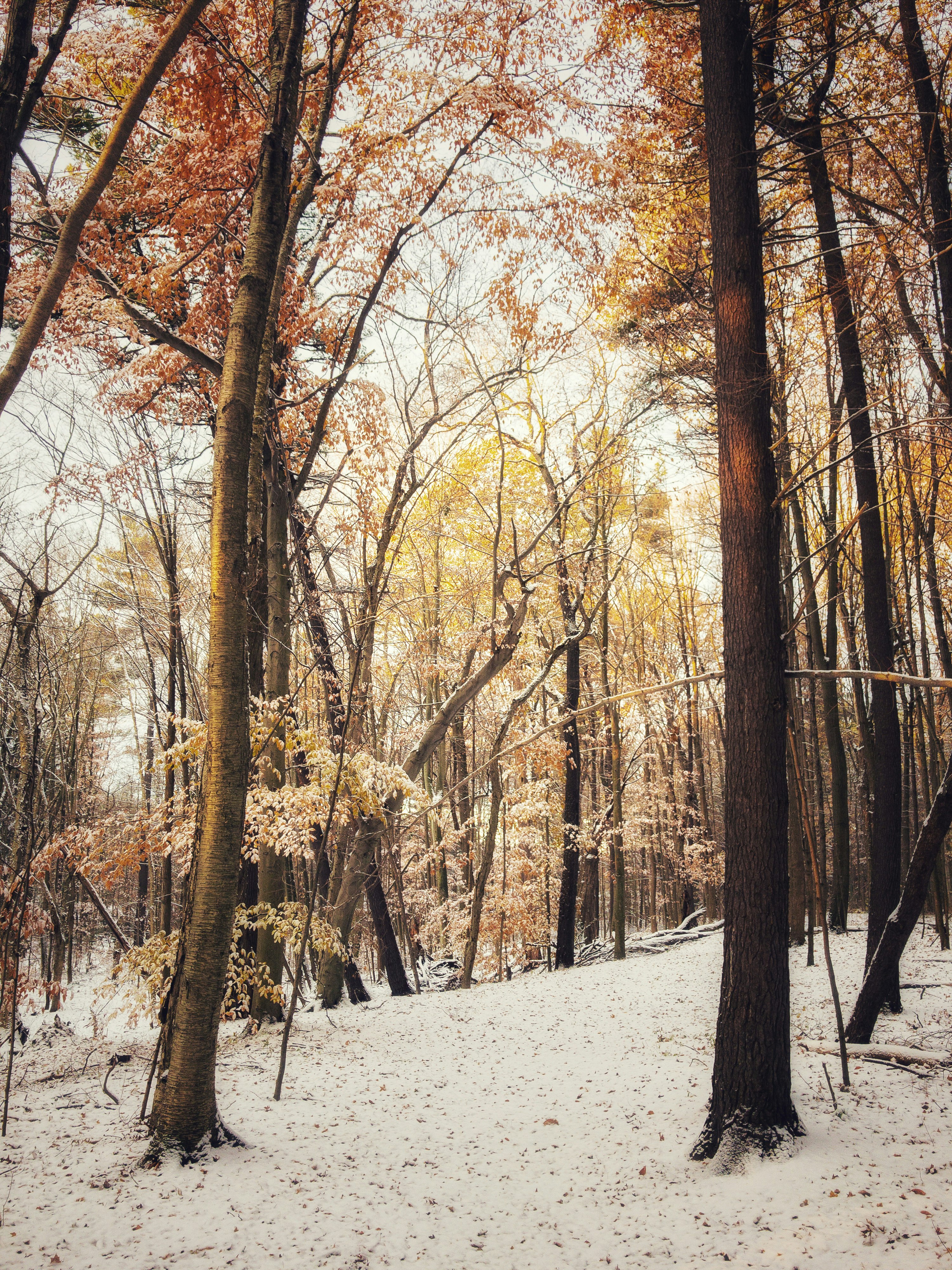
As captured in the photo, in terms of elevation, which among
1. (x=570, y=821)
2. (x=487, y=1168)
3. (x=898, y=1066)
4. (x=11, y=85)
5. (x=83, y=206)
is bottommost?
(x=487, y=1168)

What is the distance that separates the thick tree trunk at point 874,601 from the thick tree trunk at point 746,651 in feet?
6.94

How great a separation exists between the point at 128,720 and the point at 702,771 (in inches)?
644

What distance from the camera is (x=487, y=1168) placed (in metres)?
3.77

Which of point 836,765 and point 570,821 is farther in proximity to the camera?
point 570,821

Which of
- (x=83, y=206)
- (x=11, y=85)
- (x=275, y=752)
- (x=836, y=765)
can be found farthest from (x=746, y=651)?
(x=836, y=765)

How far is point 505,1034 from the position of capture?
6840mm

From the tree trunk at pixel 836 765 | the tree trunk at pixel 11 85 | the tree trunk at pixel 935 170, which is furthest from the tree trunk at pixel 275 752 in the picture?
the tree trunk at pixel 836 765

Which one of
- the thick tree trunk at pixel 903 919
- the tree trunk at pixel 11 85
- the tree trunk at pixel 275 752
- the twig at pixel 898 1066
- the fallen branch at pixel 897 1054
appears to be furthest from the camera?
the tree trunk at pixel 275 752

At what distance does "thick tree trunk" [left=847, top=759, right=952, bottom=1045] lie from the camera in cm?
443

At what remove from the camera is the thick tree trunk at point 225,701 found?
3402mm

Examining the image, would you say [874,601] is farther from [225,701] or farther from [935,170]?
[225,701]

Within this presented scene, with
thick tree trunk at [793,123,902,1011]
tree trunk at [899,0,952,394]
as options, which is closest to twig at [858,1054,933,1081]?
thick tree trunk at [793,123,902,1011]

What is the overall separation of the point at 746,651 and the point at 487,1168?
11.3 ft

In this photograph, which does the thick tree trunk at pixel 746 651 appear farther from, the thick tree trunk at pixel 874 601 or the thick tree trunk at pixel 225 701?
the thick tree trunk at pixel 225 701
